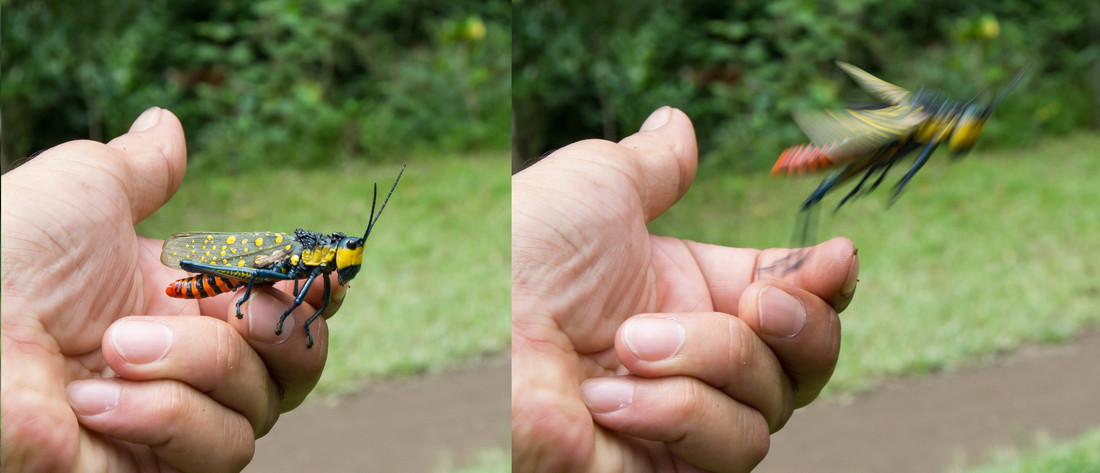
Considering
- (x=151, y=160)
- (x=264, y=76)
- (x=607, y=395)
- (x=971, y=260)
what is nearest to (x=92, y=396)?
(x=151, y=160)

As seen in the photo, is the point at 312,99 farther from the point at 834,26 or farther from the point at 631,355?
the point at 834,26

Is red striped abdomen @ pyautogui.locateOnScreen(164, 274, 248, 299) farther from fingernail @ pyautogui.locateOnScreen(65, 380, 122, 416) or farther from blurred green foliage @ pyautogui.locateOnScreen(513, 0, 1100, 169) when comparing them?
blurred green foliage @ pyautogui.locateOnScreen(513, 0, 1100, 169)

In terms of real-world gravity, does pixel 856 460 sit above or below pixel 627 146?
below

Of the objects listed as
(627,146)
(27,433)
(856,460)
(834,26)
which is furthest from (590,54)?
(834,26)

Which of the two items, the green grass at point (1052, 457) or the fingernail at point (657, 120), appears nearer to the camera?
the fingernail at point (657, 120)

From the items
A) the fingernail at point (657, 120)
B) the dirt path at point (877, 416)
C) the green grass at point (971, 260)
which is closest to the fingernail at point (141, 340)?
the fingernail at point (657, 120)

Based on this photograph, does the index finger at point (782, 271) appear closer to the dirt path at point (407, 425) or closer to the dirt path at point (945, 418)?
the dirt path at point (407, 425)
